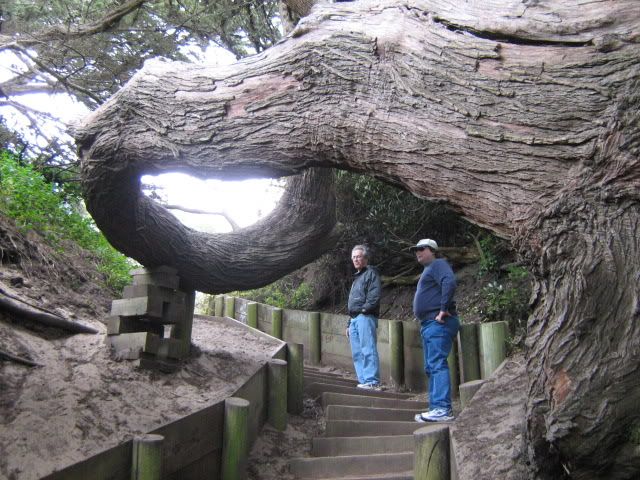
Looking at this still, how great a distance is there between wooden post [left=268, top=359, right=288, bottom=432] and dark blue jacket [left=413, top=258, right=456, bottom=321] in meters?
1.78

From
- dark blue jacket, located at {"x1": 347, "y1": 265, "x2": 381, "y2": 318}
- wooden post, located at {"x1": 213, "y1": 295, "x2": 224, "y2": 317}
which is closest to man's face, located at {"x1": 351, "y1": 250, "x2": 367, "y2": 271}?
dark blue jacket, located at {"x1": 347, "y1": 265, "x2": 381, "y2": 318}

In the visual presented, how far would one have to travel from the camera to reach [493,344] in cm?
680

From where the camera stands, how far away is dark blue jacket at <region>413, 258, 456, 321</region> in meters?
6.08

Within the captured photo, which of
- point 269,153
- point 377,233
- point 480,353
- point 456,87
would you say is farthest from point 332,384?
point 456,87

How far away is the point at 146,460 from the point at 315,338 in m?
5.65

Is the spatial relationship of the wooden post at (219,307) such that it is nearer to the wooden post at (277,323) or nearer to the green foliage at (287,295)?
the green foliage at (287,295)

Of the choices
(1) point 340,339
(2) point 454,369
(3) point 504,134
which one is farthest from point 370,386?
(3) point 504,134

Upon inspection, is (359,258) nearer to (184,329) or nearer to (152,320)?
(184,329)

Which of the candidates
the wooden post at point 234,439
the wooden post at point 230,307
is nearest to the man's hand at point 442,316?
the wooden post at point 234,439

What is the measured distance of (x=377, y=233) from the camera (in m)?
11.3

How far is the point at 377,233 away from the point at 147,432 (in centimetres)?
699

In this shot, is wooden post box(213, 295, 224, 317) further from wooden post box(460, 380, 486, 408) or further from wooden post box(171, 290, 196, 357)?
wooden post box(460, 380, 486, 408)

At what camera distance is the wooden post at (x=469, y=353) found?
7.19 m

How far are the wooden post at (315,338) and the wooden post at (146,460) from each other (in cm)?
557
